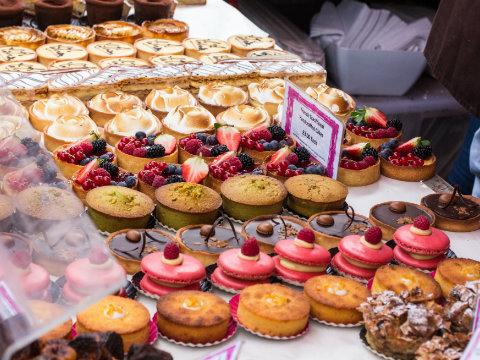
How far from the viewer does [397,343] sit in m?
2.13

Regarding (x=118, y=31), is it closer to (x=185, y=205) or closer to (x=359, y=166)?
(x=359, y=166)

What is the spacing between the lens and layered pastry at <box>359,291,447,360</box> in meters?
2.11

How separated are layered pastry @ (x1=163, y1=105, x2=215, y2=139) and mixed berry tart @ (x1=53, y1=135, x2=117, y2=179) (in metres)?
0.39

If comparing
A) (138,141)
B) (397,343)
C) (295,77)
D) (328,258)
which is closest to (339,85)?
(295,77)

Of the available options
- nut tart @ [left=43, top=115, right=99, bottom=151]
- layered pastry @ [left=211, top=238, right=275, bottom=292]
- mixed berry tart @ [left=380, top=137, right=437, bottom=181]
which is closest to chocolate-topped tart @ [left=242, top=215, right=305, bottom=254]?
layered pastry @ [left=211, top=238, right=275, bottom=292]

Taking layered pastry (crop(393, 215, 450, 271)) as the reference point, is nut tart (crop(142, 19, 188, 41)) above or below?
below

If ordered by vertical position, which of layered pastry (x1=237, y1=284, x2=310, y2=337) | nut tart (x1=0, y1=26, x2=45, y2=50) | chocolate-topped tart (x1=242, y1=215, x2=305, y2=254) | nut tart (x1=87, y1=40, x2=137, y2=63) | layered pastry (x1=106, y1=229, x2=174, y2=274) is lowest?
nut tart (x1=87, y1=40, x2=137, y2=63)

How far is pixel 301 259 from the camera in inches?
96.7

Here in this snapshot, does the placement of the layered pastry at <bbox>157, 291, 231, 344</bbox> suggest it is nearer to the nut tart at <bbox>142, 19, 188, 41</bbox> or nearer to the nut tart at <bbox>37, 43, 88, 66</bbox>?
the nut tart at <bbox>37, 43, 88, 66</bbox>

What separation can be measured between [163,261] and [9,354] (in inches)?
33.5

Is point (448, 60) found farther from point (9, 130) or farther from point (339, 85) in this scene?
point (339, 85)

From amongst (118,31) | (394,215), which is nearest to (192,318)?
(394,215)

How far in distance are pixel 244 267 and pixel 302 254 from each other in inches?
8.3

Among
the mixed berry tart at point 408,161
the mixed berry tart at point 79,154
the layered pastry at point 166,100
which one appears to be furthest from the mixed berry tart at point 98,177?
the mixed berry tart at point 408,161
